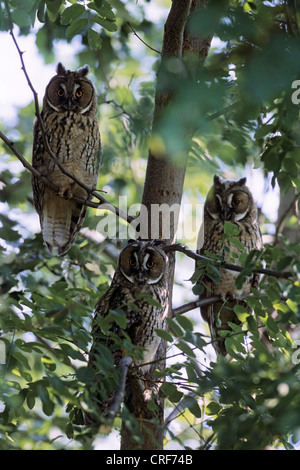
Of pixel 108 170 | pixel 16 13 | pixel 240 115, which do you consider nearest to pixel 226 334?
pixel 240 115

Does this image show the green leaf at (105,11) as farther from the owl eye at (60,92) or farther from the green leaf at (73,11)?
the owl eye at (60,92)

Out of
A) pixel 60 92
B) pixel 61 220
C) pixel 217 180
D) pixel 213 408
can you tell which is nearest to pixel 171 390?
pixel 213 408

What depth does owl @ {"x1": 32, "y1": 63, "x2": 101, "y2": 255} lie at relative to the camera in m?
3.63

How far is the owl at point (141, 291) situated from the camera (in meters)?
3.08

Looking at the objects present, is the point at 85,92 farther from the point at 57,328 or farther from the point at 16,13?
the point at 57,328

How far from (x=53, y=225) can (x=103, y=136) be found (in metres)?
2.22

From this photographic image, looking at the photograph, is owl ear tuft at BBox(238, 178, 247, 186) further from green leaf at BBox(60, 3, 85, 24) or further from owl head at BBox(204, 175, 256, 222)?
green leaf at BBox(60, 3, 85, 24)

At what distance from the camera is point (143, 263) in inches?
127

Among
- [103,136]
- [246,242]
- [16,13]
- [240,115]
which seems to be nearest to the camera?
[240,115]

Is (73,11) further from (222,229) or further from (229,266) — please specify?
(222,229)

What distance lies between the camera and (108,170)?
195 inches

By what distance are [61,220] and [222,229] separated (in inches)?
47.5

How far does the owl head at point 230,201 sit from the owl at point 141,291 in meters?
1.17

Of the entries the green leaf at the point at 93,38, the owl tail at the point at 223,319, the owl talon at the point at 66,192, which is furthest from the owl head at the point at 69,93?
the owl tail at the point at 223,319
